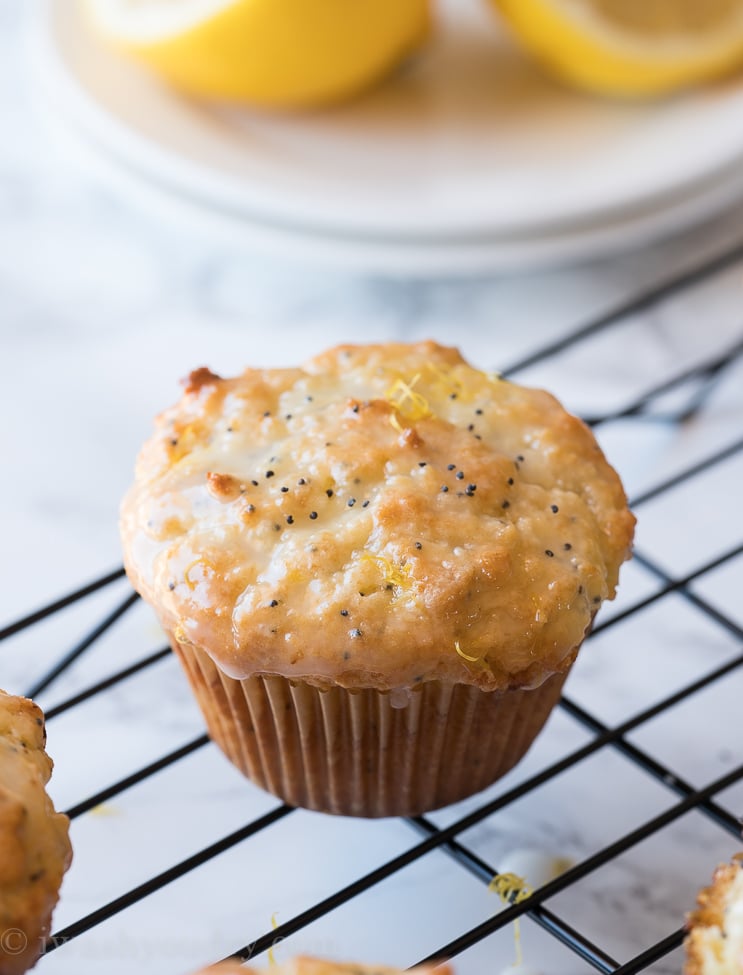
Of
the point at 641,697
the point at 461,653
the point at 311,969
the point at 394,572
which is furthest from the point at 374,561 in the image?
the point at 641,697

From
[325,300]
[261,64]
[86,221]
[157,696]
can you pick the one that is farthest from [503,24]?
[157,696]

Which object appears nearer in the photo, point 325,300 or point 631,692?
point 631,692

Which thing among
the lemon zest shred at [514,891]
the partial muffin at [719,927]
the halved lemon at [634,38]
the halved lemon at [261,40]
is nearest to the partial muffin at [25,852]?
the lemon zest shred at [514,891]

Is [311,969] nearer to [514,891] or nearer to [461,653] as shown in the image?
[461,653]

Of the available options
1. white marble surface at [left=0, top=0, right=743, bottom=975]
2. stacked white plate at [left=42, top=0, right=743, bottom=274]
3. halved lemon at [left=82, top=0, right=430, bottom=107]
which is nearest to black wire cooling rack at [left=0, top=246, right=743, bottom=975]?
white marble surface at [left=0, top=0, right=743, bottom=975]

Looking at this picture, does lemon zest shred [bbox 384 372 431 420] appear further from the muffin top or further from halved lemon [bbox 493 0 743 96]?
halved lemon [bbox 493 0 743 96]

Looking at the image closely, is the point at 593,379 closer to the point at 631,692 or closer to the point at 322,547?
the point at 631,692
